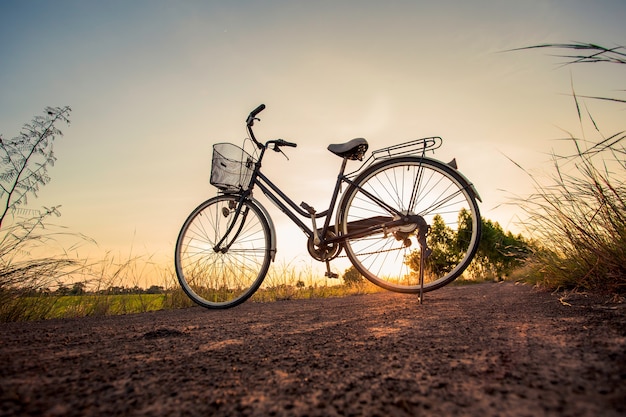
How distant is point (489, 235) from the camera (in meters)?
20.6

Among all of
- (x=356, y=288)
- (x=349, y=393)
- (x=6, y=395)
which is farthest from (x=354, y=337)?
(x=356, y=288)

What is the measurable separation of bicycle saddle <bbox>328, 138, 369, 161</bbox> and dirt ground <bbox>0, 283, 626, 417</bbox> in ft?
5.82

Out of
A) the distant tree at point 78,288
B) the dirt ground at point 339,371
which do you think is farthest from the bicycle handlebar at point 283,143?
the distant tree at point 78,288

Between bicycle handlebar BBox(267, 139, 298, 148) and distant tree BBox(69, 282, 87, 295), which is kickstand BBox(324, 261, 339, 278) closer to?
bicycle handlebar BBox(267, 139, 298, 148)

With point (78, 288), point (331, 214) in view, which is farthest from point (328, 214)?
point (78, 288)

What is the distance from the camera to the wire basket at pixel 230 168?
12.5 ft

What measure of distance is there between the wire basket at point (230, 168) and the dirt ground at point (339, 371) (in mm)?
2101

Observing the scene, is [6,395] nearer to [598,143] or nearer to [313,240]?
[313,240]

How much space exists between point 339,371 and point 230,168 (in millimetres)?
3018

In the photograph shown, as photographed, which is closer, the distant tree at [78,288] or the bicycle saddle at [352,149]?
the bicycle saddle at [352,149]

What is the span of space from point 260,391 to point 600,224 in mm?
2942

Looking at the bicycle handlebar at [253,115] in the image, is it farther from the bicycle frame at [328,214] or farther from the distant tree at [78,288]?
the distant tree at [78,288]

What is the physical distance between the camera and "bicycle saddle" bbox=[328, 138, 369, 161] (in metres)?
3.28

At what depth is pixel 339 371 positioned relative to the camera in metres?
1.21
